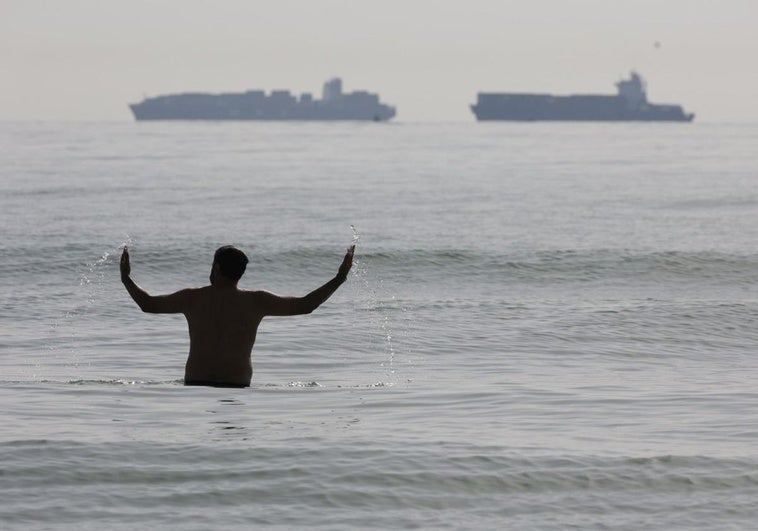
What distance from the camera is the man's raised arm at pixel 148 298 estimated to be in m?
9.38

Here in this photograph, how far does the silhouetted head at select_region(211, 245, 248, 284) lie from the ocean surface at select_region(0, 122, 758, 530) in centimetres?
89

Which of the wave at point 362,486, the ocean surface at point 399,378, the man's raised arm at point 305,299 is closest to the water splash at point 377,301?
the ocean surface at point 399,378

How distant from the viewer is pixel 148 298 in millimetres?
9461

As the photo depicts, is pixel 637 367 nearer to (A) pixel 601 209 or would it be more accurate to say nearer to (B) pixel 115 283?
(B) pixel 115 283

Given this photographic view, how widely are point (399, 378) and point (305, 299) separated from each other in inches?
122

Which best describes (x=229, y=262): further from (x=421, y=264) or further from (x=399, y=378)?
(x=421, y=264)

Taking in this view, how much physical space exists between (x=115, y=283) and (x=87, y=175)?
32.6 metres

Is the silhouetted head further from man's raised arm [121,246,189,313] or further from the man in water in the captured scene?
man's raised arm [121,246,189,313]

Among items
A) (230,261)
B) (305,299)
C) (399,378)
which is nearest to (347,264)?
(305,299)

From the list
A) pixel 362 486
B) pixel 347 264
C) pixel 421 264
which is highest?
pixel 347 264

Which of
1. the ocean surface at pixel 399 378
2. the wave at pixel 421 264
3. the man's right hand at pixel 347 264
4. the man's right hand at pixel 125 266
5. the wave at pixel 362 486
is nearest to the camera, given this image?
the wave at pixel 362 486

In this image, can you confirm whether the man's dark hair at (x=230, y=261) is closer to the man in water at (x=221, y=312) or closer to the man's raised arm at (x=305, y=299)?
the man in water at (x=221, y=312)

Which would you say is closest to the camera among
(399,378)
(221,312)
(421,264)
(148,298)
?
(148,298)

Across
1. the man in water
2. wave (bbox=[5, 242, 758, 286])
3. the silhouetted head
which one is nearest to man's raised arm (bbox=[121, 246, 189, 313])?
the man in water
